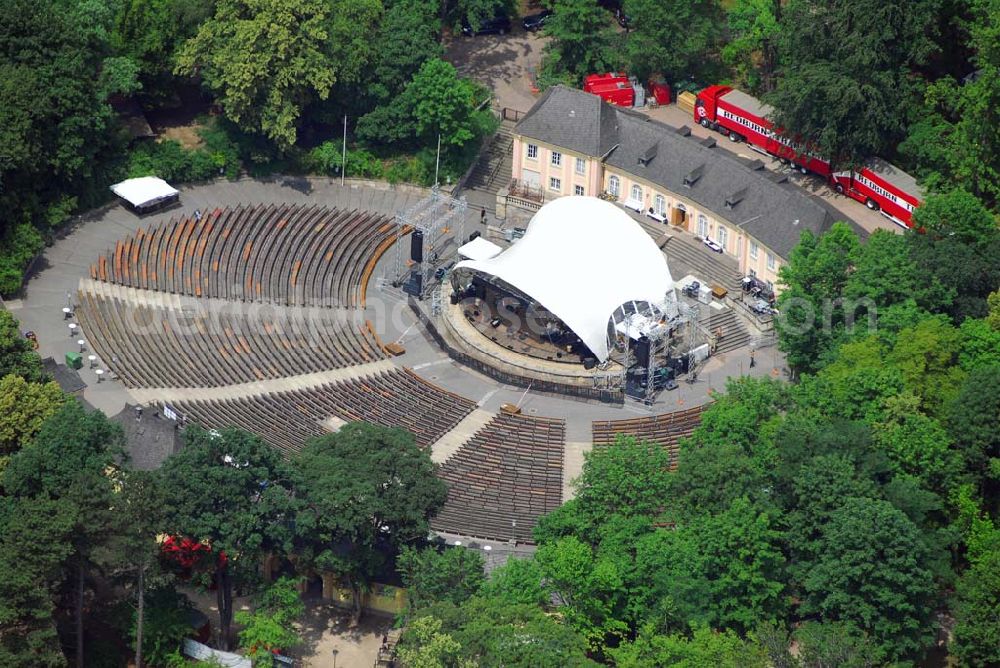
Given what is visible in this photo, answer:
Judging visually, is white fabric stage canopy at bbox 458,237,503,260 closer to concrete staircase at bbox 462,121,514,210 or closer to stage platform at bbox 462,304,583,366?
stage platform at bbox 462,304,583,366

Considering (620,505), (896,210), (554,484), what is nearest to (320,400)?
(554,484)

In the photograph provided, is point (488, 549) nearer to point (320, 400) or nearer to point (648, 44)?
point (320, 400)

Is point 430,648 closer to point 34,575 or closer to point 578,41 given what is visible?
point 34,575

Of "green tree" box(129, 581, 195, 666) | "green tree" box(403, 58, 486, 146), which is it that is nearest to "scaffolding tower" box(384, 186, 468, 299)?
"green tree" box(403, 58, 486, 146)

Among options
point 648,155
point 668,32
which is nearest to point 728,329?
point 648,155

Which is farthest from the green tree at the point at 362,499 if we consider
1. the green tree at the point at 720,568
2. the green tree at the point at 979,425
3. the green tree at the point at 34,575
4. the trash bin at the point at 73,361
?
the green tree at the point at 979,425

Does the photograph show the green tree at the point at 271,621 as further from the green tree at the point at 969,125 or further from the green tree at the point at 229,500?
the green tree at the point at 969,125
